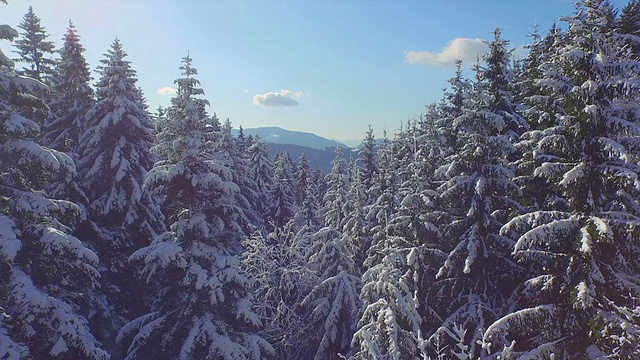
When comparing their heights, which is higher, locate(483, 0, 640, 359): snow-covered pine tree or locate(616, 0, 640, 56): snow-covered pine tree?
locate(616, 0, 640, 56): snow-covered pine tree

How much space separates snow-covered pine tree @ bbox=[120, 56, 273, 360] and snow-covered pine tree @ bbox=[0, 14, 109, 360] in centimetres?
255

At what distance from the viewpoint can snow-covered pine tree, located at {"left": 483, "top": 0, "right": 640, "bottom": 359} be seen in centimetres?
954

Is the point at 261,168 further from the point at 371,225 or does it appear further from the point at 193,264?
the point at 193,264

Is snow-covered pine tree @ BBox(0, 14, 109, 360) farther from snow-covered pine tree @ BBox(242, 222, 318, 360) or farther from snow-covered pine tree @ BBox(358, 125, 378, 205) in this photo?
snow-covered pine tree @ BBox(358, 125, 378, 205)

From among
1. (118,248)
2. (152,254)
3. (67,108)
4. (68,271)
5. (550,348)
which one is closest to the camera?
(550,348)

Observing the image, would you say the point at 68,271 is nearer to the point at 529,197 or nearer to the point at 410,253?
the point at 410,253

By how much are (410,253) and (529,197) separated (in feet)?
16.4

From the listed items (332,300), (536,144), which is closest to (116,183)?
(332,300)

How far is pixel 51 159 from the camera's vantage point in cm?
1102

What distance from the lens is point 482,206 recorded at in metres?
14.3

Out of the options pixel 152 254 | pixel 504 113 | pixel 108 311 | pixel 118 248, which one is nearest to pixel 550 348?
pixel 504 113

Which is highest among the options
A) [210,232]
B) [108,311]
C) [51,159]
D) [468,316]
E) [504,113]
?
[504,113]

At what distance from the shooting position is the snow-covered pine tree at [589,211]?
9.54 meters

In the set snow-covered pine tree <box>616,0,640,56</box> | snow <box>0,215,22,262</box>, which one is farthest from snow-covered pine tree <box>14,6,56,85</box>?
snow-covered pine tree <box>616,0,640,56</box>
